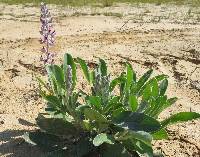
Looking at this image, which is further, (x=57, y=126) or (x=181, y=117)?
(x=57, y=126)

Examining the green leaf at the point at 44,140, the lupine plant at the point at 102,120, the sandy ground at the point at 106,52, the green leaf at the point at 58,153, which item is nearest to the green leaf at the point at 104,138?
the lupine plant at the point at 102,120

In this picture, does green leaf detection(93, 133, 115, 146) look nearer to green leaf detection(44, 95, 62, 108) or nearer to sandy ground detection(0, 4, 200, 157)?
green leaf detection(44, 95, 62, 108)

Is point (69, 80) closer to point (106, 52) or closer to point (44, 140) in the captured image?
point (44, 140)

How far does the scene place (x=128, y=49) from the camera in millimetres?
7977

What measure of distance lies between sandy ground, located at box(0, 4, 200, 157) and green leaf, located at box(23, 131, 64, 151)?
0.88 ft

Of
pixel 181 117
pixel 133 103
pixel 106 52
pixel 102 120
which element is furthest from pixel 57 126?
pixel 106 52

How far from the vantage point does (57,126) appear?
4.09 m

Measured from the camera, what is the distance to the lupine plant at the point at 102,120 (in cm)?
368

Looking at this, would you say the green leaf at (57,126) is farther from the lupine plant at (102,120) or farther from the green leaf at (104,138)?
the green leaf at (104,138)

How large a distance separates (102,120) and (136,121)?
248 millimetres

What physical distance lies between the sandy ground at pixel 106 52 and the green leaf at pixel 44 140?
0.27 metres

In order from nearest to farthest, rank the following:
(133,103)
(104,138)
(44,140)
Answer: (104,138) → (133,103) → (44,140)

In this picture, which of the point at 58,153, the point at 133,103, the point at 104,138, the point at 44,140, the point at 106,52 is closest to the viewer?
the point at 104,138

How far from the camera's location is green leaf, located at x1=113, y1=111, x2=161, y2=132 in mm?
3617
